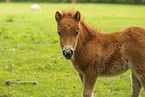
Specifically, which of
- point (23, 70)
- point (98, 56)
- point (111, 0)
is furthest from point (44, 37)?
point (111, 0)

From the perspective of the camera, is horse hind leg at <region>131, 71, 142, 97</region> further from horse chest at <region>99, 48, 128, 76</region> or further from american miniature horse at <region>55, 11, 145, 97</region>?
horse chest at <region>99, 48, 128, 76</region>

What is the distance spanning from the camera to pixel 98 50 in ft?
16.4

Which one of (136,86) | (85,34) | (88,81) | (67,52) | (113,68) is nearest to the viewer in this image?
(67,52)

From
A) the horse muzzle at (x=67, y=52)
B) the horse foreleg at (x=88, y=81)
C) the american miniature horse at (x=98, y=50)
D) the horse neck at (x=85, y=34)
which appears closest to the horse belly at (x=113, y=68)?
the american miniature horse at (x=98, y=50)

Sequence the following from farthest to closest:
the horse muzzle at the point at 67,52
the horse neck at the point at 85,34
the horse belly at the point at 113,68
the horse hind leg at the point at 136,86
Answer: the horse hind leg at the point at 136,86
the horse neck at the point at 85,34
the horse belly at the point at 113,68
the horse muzzle at the point at 67,52

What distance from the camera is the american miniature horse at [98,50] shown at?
4.63 metres

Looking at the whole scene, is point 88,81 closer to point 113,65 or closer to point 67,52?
point 113,65


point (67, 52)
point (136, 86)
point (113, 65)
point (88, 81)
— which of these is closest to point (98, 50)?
point (113, 65)

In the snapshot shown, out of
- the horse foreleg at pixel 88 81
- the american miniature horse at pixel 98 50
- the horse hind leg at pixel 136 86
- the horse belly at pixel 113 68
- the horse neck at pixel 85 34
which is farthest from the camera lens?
the horse hind leg at pixel 136 86

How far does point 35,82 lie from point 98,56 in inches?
106

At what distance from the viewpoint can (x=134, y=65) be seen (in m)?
4.69

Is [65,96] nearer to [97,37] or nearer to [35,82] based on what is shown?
[35,82]

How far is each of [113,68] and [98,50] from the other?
0.58 m

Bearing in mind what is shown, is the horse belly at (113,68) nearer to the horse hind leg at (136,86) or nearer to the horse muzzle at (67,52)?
the horse hind leg at (136,86)
